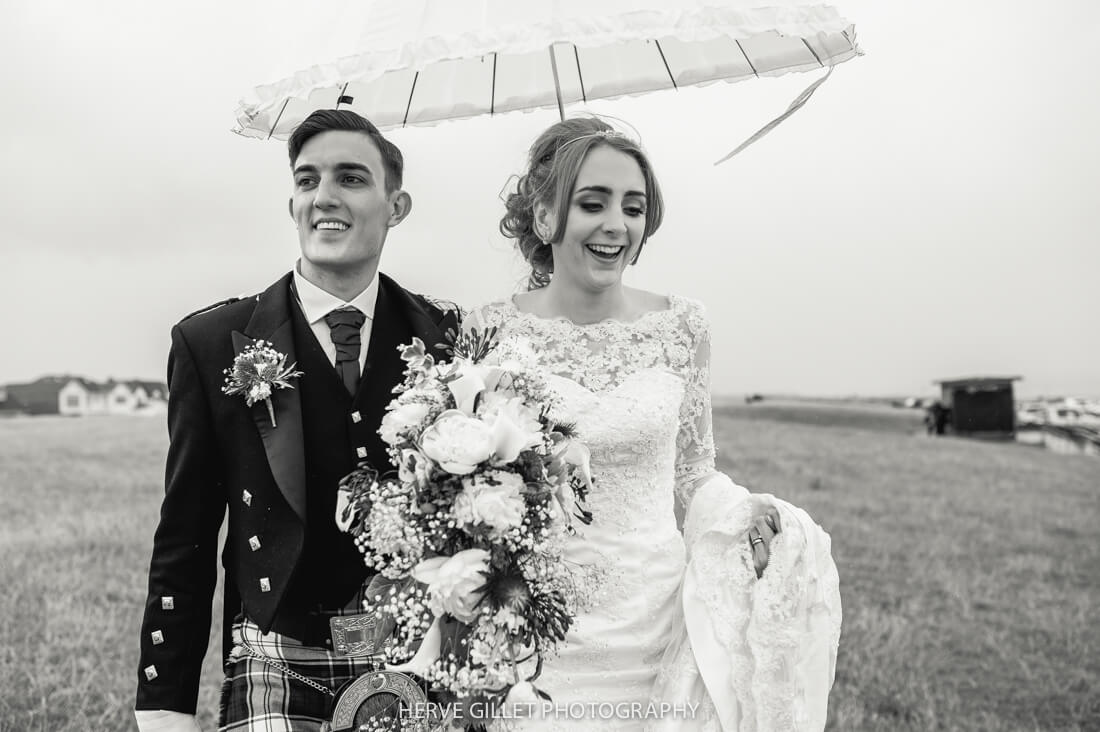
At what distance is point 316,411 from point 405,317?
47cm

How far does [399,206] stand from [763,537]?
1.78 m

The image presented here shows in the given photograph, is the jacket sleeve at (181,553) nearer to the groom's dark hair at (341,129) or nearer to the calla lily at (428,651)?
the groom's dark hair at (341,129)

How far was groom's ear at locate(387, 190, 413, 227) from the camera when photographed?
11.5 feet

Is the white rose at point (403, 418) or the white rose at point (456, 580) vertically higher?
the white rose at point (403, 418)

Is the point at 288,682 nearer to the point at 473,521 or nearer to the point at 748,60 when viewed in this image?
the point at 473,521

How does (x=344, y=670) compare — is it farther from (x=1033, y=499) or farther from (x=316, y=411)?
(x=1033, y=499)

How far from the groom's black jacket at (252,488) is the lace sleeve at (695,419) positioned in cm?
131

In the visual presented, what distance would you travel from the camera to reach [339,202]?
321cm

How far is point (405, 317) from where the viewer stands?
3379mm

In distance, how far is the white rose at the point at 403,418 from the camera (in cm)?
253

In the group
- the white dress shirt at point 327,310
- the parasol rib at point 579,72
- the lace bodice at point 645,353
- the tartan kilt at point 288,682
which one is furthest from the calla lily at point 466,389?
the parasol rib at point 579,72

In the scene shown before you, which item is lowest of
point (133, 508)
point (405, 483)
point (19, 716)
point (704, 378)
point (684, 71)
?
point (19, 716)

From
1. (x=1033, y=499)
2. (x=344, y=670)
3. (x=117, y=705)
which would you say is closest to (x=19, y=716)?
(x=117, y=705)

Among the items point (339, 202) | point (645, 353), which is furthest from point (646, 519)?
point (339, 202)
